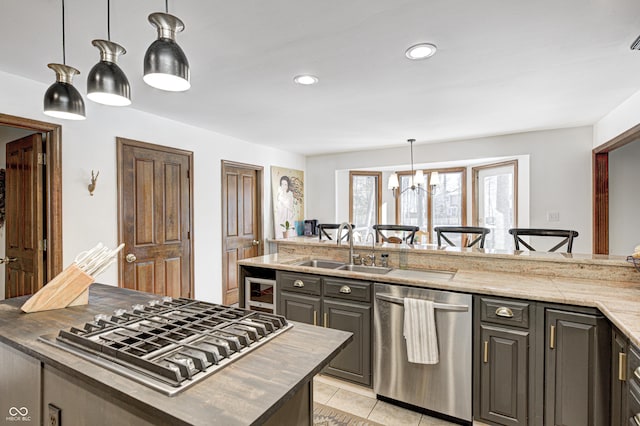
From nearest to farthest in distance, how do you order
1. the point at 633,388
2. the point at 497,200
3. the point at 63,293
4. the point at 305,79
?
the point at 633,388
the point at 63,293
the point at 305,79
the point at 497,200

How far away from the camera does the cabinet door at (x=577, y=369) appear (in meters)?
1.66

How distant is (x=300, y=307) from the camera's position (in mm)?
2609

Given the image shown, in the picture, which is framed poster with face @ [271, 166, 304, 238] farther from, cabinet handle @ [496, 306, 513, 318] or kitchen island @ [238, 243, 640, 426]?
cabinet handle @ [496, 306, 513, 318]

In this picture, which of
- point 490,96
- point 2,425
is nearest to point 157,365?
point 2,425

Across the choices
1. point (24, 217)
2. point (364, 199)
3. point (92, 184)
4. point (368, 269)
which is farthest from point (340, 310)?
point (364, 199)

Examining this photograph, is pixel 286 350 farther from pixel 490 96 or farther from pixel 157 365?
pixel 490 96

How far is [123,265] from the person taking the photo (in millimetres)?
3215

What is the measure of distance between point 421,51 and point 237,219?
3.43 metres

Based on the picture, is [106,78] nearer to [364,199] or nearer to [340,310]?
[340,310]

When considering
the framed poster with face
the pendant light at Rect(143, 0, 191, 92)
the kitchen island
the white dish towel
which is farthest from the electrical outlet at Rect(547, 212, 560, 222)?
the pendant light at Rect(143, 0, 191, 92)

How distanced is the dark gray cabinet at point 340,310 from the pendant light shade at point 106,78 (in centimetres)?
179

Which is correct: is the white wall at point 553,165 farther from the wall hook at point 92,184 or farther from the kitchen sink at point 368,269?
the wall hook at point 92,184

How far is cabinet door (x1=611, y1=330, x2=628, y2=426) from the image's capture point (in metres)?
1.48

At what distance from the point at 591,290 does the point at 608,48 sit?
158cm
